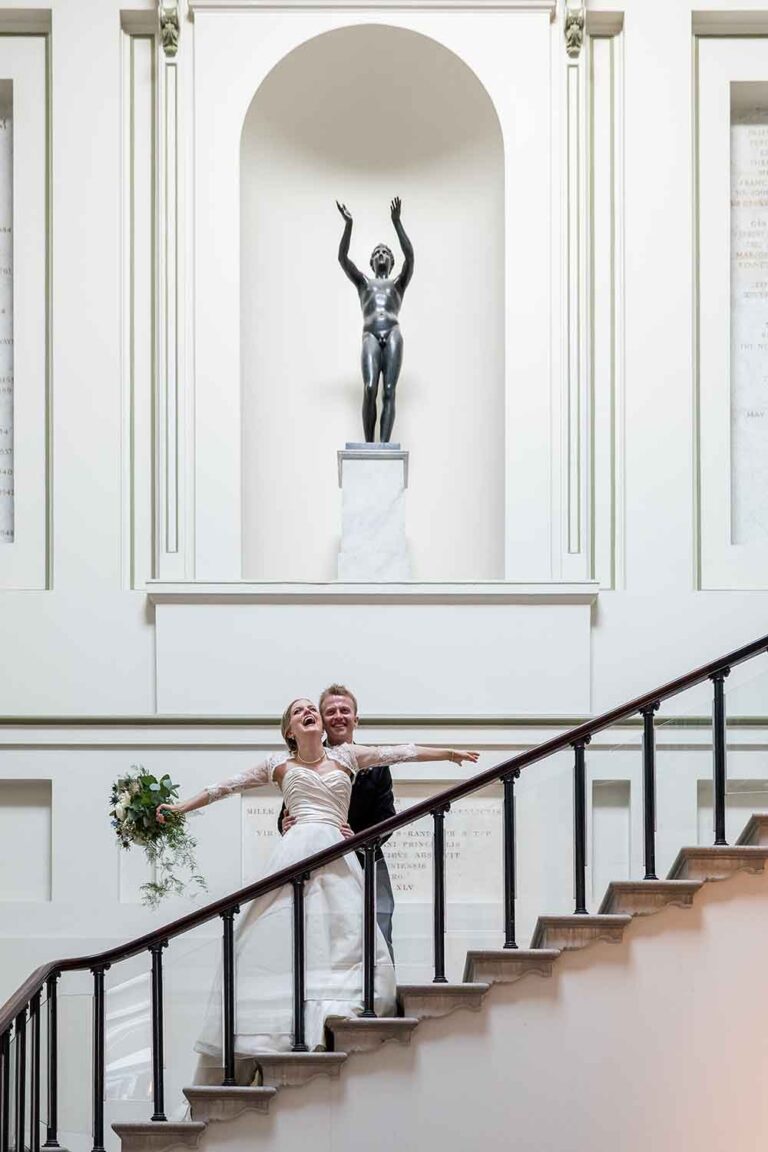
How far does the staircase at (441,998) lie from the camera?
23.6 feet

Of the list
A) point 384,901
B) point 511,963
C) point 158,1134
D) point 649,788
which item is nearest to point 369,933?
point 384,901

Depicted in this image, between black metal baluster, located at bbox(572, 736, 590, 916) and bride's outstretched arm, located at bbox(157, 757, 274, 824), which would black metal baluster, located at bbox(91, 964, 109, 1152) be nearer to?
bride's outstretched arm, located at bbox(157, 757, 274, 824)

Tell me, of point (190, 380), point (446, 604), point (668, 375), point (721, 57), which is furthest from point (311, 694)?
point (721, 57)

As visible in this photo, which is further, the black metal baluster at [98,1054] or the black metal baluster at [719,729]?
the black metal baluster at [719,729]

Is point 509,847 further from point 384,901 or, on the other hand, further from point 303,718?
point 303,718

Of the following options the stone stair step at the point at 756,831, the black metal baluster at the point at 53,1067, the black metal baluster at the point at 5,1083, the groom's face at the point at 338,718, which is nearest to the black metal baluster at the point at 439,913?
the groom's face at the point at 338,718

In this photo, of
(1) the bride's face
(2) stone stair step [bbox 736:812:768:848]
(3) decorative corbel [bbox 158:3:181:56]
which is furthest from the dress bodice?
(3) decorative corbel [bbox 158:3:181:56]

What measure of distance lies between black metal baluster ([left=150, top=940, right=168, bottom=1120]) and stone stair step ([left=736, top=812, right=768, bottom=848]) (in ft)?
8.60

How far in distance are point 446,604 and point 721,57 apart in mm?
4134

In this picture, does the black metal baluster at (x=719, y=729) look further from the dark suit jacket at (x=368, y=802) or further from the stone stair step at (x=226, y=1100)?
the stone stair step at (x=226, y=1100)

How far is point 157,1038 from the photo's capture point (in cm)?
738

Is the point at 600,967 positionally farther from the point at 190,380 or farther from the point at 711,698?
the point at 190,380

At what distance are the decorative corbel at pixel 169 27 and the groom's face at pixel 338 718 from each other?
5.27 metres

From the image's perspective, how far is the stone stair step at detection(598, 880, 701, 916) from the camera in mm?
7355
